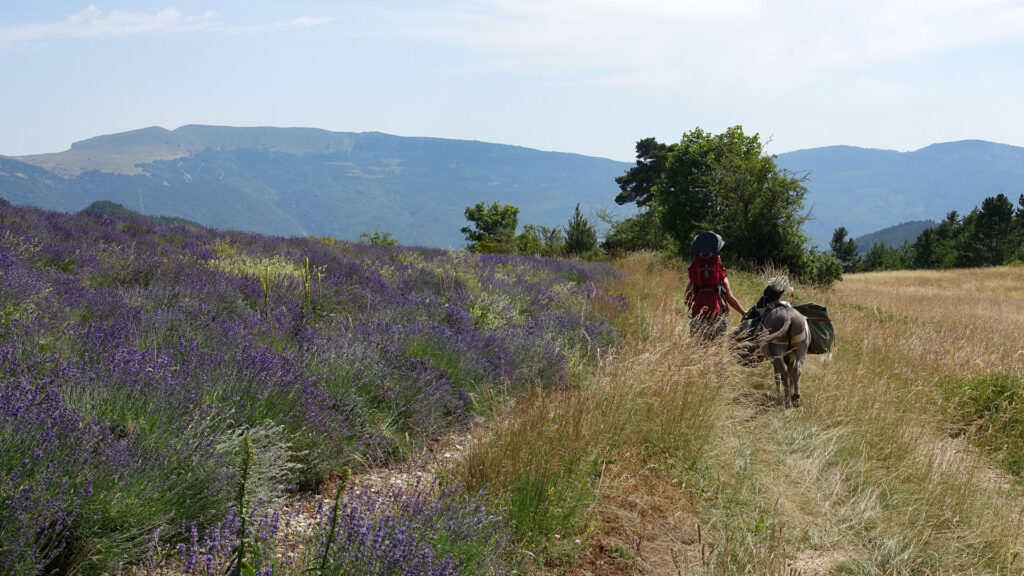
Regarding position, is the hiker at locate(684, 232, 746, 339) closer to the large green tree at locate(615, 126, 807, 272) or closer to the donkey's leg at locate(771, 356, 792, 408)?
the donkey's leg at locate(771, 356, 792, 408)

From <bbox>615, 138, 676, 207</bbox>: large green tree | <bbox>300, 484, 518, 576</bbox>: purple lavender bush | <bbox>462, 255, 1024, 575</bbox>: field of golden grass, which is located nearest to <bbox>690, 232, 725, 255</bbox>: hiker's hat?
<bbox>462, 255, 1024, 575</bbox>: field of golden grass

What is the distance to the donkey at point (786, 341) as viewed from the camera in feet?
18.6

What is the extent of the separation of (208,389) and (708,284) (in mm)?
5150

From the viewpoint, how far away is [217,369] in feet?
10.5

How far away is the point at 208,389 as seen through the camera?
300 centimetres

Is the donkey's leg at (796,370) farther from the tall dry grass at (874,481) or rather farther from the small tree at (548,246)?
the small tree at (548,246)

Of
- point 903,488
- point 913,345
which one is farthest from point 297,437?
point 913,345

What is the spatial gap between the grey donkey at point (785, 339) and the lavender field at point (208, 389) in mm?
1691

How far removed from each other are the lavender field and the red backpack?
109cm

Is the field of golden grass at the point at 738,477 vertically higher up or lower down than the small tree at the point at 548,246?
lower down

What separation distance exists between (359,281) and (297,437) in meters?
4.39

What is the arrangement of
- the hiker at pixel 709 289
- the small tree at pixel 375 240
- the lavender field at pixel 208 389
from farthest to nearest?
the small tree at pixel 375 240, the hiker at pixel 709 289, the lavender field at pixel 208 389

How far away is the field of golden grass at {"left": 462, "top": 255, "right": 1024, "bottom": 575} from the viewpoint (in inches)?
118

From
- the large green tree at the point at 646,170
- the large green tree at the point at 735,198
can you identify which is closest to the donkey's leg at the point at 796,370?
the large green tree at the point at 735,198
